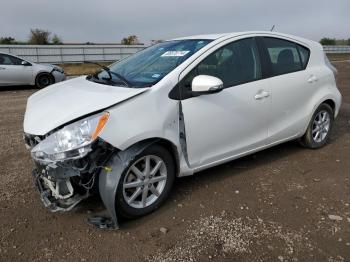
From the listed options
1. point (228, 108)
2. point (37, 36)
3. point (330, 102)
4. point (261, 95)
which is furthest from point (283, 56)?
point (37, 36)

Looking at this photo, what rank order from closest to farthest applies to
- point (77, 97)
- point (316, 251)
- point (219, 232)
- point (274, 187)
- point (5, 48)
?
point (316, 251), point (219, 232), point (77, 97), point (274, 187), point (5, 48)

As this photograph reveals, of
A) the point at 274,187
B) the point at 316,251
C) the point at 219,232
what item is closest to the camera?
the point at 316,251

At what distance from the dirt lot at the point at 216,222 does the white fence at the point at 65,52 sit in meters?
20.3

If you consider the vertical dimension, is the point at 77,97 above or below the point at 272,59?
below

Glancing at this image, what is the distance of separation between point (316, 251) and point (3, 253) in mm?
2496

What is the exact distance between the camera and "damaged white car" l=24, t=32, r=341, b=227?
3.01m

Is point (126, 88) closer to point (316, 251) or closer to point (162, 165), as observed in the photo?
point (162, 165)

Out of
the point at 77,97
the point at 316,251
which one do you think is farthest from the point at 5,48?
the point at 316,251

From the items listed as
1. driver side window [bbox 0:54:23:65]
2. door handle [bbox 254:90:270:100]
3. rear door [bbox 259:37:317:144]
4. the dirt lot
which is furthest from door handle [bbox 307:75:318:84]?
driver side window [bbox 0:54:23:65]

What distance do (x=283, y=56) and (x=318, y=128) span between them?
1271 millimetres

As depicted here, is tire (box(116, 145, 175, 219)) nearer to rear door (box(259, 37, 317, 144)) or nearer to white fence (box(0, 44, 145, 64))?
rear door (box(259, 37, 317, 144))

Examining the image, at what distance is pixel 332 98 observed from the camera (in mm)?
5129

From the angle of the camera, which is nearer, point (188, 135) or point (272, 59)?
point (188, 135)

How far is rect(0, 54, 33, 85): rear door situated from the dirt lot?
8.60 m
